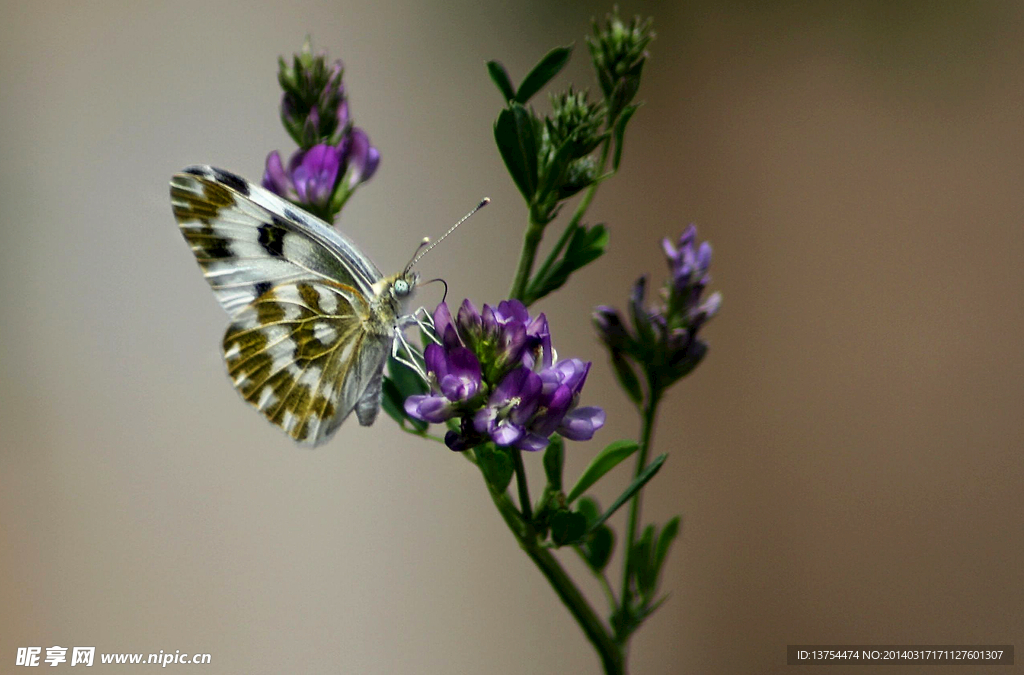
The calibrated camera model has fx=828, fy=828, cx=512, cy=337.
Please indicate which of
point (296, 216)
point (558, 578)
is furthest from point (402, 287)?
point (558, 578)

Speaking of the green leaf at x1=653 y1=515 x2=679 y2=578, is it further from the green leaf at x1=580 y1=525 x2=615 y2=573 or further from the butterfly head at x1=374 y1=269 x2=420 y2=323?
the butterfly head at x1=374 y1=269 x2=420 y2=323

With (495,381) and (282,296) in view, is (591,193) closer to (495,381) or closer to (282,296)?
(495,381)

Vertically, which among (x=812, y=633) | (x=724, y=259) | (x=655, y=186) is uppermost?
(x=655, y=186)

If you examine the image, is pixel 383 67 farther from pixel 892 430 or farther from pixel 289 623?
pixel 892 430

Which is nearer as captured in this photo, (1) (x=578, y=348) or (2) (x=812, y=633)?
(2) (x=812, y=633)

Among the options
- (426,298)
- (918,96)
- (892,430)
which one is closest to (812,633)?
(892,430)

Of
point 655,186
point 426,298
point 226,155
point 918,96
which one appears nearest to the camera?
point 426,298
